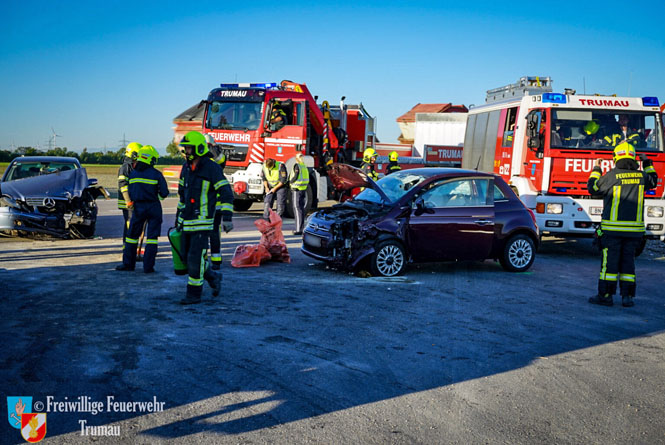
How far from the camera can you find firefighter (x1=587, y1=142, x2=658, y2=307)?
788 centimetres

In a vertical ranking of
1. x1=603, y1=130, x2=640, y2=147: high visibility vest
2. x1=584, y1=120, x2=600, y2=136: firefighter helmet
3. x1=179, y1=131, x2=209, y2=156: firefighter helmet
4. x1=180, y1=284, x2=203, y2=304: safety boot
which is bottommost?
x1=180, y1=284, x2=203, y2=304: safety boot

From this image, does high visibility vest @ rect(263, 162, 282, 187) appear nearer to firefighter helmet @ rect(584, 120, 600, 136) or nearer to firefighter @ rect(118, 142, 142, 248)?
firefighter @ rect(118, 142, 142, 248)

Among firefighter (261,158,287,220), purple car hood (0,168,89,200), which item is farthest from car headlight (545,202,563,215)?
purple car hood (0,168,89,200)

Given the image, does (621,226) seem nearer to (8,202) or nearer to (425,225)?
(425,225)

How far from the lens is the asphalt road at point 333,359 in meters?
4.05

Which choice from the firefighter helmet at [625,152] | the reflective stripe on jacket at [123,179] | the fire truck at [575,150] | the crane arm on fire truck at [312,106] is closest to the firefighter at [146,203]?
the reflective stripe on jacket at [123,179]

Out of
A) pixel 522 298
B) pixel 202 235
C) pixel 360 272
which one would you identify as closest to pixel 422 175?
pixel 360 272

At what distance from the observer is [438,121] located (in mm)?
26422

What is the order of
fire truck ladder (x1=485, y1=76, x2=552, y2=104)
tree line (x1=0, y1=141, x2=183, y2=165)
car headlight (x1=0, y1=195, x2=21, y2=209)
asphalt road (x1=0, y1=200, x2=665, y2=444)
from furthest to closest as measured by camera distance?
tree line (x1=0, y1=141, x2=183, y2=165) < fire truck ladder (x1=485, y1=76, x2=552, y2=104) < car headlight (x1=0, y1=195, x2=21, y2=209) < asphalt road (x1=0, y1=200, x2=665, y2=444)

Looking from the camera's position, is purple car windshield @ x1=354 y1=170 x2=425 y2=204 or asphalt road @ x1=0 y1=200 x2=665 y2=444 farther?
purple car windshield @ x1=354 y1=170 x2=425 y2=204

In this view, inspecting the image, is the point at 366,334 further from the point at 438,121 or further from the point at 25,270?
the point at 438,121

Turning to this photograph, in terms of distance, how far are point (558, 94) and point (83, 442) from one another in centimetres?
1102

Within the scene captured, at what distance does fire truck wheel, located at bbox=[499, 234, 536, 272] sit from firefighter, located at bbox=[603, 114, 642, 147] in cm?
344

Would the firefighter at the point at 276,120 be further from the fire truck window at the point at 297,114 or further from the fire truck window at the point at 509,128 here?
the fire truck window at the point at 509,128
